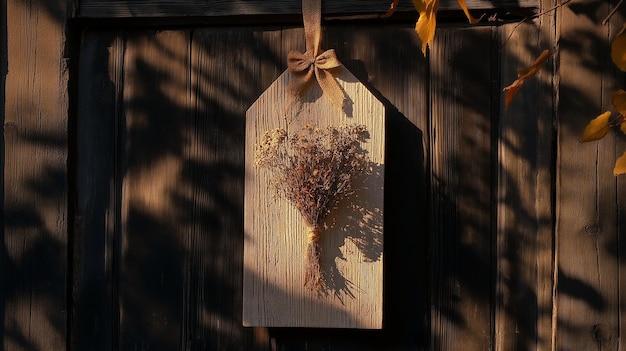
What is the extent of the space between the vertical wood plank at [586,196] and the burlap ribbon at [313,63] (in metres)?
0.65

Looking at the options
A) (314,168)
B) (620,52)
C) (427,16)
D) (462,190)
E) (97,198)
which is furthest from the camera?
(97,198)

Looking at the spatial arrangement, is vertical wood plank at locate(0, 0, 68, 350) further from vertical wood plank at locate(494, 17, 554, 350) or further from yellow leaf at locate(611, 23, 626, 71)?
yellow leaf at locate(611, 23, 626, 71)

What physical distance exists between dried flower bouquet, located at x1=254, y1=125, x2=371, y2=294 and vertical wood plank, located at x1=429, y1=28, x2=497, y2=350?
0.27 metres

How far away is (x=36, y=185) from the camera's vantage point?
2.54 metres

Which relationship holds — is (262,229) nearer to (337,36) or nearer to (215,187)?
(215,187)

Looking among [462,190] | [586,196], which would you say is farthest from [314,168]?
[586,196]

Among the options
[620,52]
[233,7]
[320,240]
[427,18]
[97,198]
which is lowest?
[320,240]

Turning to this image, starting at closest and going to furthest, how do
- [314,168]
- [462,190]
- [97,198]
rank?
[314,168] < [462,190] < [97,198]

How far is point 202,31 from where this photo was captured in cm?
257

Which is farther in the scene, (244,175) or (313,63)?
(244,175)

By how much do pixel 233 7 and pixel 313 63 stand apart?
31cm

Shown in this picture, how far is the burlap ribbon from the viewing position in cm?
238

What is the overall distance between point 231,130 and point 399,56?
1.84 feet

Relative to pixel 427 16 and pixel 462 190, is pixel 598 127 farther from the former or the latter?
pixel 462 190
